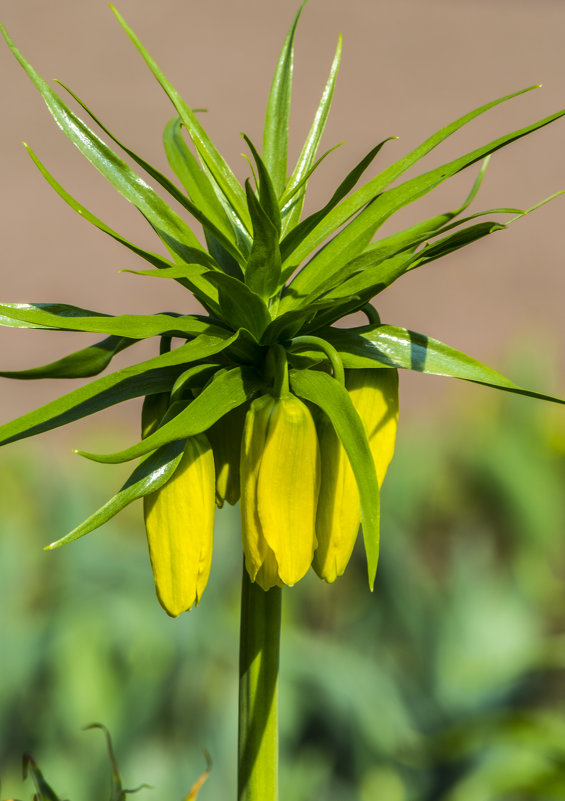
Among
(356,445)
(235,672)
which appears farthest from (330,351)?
(235,672)

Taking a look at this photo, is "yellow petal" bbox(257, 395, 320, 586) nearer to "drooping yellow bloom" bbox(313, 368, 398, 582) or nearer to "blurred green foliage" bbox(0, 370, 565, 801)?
"drooping yellow bloom" bbox(313, 368, 398, 582)

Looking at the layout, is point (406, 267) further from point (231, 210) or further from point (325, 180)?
point (325, 180)

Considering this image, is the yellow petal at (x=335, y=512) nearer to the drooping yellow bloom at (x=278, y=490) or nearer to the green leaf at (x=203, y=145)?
the drooping yellow bloom at (x=278, y=490)

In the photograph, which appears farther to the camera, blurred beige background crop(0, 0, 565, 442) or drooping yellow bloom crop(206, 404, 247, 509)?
blurred beige background crop(0, 0, 565, 442)

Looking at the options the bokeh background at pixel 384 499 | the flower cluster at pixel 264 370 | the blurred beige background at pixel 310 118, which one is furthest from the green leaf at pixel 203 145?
the blurred beige background at pixel 310 118

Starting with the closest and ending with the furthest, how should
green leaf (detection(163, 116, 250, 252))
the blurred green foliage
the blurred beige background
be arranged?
green leaf (detection(163, 116, 250, 252)) → the blurred green foliage → the blurred beige background

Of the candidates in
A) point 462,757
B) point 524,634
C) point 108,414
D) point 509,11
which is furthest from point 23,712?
point 509,11

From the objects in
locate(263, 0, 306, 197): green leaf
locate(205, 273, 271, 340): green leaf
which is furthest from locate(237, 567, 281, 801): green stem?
locate(263, 0, 306, 197): green leaf

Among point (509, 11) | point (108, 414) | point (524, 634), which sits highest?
point (509, 11)
